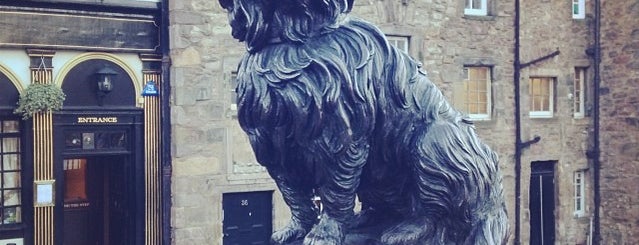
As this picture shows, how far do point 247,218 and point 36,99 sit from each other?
154 inches

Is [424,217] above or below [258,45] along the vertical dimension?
below

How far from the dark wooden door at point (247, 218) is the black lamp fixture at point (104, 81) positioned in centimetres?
253

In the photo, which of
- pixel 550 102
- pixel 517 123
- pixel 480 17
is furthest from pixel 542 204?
pixel 480 17

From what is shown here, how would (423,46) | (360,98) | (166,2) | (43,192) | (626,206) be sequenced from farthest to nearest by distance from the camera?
(626,206) → (423,46) → (166,2) → (43,192) → (360,98)

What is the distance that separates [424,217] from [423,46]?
37.2 ft

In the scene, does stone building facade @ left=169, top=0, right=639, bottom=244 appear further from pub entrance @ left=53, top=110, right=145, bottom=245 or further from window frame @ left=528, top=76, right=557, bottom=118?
pub entrance @ left=53, top=110, right=145, bottom=245

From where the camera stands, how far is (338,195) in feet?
11.4

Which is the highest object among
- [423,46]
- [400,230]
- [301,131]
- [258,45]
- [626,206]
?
[423,46]

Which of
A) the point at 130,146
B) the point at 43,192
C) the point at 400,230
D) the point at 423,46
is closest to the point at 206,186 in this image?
the point at 130,146

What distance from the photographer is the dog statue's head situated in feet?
11.0

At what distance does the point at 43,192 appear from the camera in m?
11.4

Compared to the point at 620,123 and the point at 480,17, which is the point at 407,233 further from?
the point at 620,123

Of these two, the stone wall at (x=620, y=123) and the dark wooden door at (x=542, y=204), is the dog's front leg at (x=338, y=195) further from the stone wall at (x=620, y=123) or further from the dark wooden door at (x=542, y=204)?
the stone wall at (x=620, y=123)

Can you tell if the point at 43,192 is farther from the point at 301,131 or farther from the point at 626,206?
the point at 626,206
